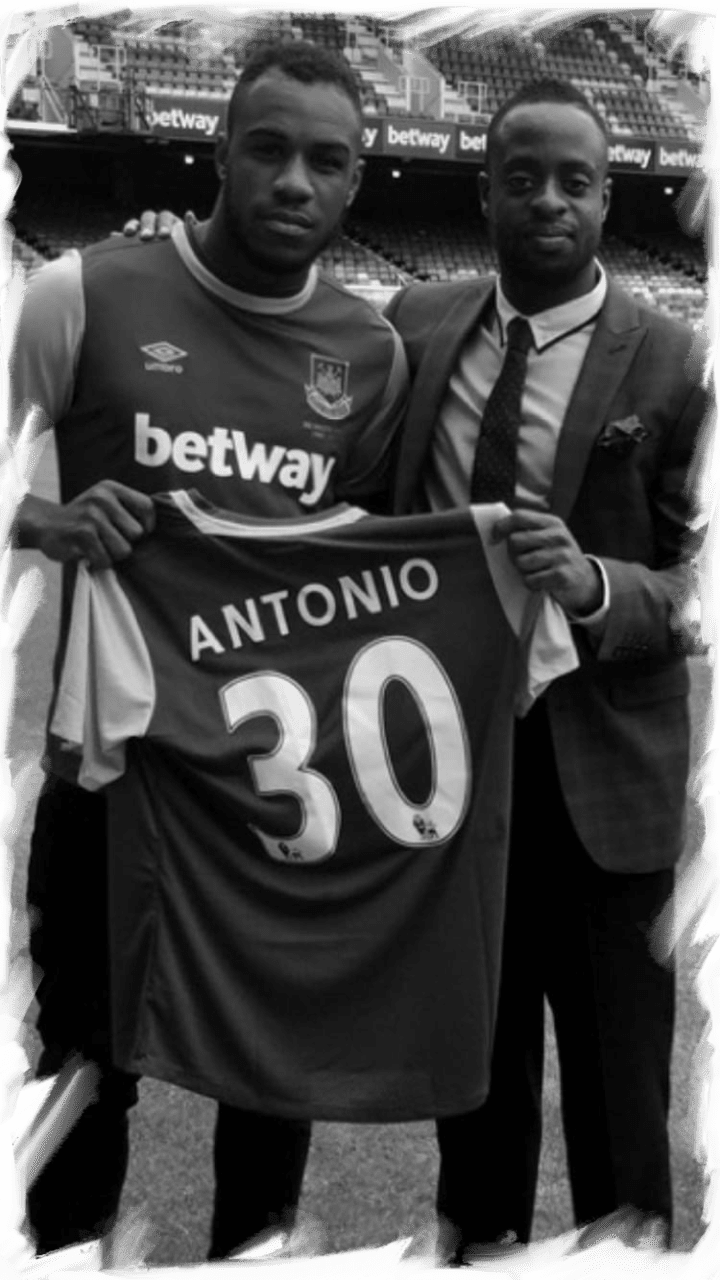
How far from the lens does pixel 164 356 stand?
1.76 m

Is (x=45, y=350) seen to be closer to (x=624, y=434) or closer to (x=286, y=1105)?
(x=624, y=434)

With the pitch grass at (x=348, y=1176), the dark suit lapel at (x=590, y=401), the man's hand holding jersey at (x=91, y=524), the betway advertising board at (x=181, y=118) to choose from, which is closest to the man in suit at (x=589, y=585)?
the dark suit lapel at (x=590, y=401)

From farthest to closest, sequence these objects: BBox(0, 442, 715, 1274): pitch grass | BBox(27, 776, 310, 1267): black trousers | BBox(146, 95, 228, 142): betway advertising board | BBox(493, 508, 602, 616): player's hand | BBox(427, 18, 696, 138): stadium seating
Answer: BBox(427, 18, 696, 138): stadium seating < BBox(146, 95, 228, 142): betway advertising board < BBox(0, 442, 715, 1274): pitch grass < BBox(27, 776, 310, 1267): black trousers < BBox(493, 508, 602, 616): player's hand

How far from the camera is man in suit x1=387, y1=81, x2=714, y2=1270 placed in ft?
5.72

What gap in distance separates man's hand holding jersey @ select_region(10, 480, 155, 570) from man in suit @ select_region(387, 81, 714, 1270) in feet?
1.26

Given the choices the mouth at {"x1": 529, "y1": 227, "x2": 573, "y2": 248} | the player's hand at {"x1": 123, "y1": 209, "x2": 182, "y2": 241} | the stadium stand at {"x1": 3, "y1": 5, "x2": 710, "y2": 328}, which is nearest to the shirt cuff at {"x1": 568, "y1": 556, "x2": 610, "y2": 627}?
the mouth at {"x1": 529, "y1": 227, "x2": 573, "y2": 248}

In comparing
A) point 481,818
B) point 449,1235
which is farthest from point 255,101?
point 449,1235

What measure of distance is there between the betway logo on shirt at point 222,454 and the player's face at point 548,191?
38cm

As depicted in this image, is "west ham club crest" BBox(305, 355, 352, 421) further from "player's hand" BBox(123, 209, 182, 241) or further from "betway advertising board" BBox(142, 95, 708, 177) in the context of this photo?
"betway advertising board" BBox(142, 95, 708, 177)

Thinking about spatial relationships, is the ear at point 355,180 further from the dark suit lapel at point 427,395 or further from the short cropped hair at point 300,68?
the dark suit lapel at point 427,395

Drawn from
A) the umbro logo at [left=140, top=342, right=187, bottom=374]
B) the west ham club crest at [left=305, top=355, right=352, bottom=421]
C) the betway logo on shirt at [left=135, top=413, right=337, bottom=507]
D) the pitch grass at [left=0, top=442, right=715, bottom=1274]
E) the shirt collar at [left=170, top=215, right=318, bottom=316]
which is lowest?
the pitch grass at [left=0, top=442, right=715, bottom=1274]

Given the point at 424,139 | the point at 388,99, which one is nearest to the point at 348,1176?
the point at 424,139

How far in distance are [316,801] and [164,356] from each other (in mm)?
584

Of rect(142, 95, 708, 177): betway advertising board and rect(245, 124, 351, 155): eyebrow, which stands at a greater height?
rect(245, 124, 351, 155): eyebrow
